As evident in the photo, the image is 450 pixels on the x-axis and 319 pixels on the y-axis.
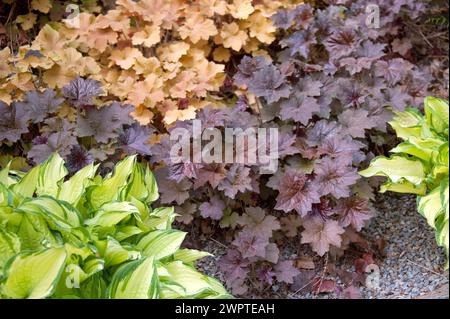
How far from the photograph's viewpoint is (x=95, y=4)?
11.0 ft

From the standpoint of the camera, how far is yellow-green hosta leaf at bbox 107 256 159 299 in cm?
154

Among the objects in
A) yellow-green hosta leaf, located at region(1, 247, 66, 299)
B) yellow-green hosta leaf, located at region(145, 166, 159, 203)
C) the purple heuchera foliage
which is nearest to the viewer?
yellow-green hosta leaf, located at region(1, 247, 66, 299)

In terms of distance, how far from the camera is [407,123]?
8.02ft

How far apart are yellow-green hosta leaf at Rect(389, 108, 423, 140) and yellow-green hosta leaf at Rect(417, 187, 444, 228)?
11.5 inches

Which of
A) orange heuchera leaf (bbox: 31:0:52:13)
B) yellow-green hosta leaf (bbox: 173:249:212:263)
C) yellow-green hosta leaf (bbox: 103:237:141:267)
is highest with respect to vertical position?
yellow-green hosta leaf (bbox: 103:237:141:267)

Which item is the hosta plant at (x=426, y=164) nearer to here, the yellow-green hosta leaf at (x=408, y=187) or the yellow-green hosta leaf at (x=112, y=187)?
the yellow-green hosta leaf at (x=408, y=187)

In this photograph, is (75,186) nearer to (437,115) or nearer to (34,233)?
(34,233)

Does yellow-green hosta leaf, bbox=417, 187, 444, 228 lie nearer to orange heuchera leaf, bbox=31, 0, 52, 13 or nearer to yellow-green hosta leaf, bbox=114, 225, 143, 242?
yellow-green hosta leaf, bbox=114, 225, 143, 242

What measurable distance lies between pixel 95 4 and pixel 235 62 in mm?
835

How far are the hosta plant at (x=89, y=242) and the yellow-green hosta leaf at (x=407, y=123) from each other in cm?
90

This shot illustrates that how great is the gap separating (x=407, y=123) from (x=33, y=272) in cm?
160

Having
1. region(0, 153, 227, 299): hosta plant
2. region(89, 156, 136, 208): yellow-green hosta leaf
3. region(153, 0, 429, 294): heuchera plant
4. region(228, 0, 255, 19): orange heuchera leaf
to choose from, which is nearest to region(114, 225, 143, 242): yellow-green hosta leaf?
region(0, 153, 227, 299): hosta plant

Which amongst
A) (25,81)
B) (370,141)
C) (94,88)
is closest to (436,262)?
(370,141)

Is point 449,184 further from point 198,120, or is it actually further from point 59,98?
point 59,98
